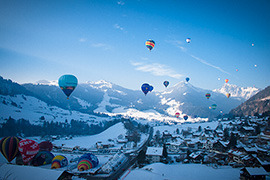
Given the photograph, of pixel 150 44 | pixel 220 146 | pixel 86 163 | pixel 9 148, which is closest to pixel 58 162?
pixel 86 163

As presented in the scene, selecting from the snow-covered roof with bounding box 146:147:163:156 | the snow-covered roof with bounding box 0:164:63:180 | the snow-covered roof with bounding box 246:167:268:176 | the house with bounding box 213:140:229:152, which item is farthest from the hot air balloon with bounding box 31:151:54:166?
the house with bounding box 213:140:229:152

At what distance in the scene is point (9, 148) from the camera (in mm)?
23562

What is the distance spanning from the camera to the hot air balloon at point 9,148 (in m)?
23.5

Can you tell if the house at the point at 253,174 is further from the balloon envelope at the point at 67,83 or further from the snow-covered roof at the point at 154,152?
the balloon envelope at the point at 67,83

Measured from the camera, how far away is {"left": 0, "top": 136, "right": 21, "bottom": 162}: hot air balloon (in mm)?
23531

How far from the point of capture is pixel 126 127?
79812 millimetres

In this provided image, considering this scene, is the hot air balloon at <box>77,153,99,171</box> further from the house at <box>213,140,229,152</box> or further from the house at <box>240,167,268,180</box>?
the house at <box>213,140,229,152</box>

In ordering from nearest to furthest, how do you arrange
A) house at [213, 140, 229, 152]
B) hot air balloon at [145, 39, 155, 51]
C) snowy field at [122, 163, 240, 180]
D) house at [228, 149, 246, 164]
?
snowy field at [122, 163, 240, 180] < house at [228, 149, 246, 164] < house at [213, 140, 229, 152] < hot air balloon at [145, 39, 155, 51]

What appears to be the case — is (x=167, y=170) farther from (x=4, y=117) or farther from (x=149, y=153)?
(x=4, y=117)

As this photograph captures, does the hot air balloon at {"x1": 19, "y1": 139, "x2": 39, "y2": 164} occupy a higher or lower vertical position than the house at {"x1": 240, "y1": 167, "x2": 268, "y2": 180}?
lower

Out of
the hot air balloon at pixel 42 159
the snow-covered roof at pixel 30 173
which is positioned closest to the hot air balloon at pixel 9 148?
the hot air balloon at pixel 42 159

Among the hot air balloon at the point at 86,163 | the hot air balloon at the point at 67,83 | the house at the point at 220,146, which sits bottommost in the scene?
the hot air balloon at the point at 86,163

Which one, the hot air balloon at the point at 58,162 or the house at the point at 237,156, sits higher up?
the house at the point at 237,156

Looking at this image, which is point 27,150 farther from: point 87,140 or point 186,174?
point 87,140
